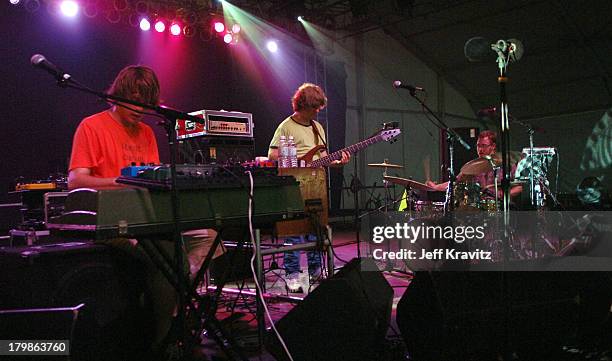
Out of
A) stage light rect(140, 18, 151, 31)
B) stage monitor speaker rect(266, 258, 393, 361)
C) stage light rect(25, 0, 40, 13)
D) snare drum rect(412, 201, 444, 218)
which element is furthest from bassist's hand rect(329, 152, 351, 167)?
stage light rect(25, 0, 40, 13)

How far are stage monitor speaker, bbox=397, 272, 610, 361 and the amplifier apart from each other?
1.83 metres

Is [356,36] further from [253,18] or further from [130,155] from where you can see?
[130,155]

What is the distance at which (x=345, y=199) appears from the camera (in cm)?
1202

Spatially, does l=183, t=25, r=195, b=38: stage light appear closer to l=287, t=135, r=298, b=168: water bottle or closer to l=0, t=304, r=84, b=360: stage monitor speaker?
l=287, t=135, r=298, b=168: water bottle

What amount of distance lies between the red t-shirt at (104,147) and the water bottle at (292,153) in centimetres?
135

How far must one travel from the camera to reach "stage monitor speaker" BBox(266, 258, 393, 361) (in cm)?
230

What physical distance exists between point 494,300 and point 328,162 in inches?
85.0

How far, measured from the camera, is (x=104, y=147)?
2.77m

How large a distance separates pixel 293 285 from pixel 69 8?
556 centimetres

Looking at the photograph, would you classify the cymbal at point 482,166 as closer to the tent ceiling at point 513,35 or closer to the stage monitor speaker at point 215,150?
the stage monitor speaker at point 215,150

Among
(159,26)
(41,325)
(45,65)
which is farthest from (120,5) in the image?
(41,325)

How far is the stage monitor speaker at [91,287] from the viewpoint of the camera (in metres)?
2.80

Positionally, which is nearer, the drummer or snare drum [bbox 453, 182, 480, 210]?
→ snare drum [bbox 453, 182, 480, 210]

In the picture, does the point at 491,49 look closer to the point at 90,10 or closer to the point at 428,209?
the point at 428,209
